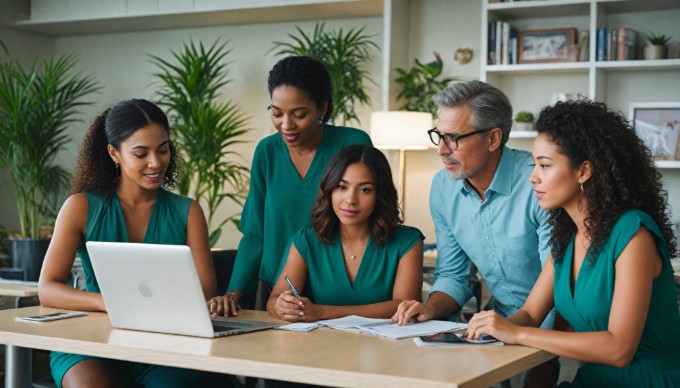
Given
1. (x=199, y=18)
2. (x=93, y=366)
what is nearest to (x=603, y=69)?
(x=199, y=18)

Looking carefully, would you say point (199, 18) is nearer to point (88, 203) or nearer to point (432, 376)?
point (88, 203)

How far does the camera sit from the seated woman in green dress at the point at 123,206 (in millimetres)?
2848

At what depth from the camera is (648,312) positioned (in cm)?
227

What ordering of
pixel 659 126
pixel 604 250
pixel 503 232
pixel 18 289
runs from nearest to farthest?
pixel 604 250 → pixel 503 232 → pixel 18 289 → pixel 659 126

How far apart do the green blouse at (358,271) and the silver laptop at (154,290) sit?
463 mm

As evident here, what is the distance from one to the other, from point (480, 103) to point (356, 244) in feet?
1.89

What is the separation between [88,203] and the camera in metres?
2.94

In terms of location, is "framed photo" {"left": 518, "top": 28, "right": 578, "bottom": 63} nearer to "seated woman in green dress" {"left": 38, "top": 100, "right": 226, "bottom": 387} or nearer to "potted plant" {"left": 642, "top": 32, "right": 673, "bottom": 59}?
"potted plant" {"left": 642, "top": 32, "right": 673, "bottom": 59}

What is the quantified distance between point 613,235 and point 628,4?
4060 mm

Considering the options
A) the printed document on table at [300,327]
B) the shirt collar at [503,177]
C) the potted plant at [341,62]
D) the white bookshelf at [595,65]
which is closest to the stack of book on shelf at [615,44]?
the white bookshelf at [595,65]

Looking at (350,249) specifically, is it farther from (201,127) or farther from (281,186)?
(201,127)

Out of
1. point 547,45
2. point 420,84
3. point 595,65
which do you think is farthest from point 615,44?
point 420,84

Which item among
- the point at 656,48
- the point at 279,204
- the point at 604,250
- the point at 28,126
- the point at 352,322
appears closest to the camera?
the point at 604,250

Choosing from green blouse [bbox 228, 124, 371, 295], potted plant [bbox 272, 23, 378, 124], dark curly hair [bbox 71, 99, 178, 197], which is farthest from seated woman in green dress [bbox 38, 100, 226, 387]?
potted plant [bbox 272, 23, 378, 124]
